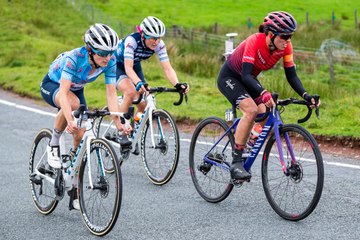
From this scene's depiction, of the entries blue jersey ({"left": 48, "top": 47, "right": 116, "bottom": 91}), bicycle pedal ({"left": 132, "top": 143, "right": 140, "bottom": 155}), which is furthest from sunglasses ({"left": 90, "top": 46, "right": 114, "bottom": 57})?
bicycle pedal ({"left": 132, "top": 143, "right": 140, "bottom": 155})

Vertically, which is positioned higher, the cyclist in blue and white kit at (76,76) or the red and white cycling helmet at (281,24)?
the red and white cycling helmet at (281,24)

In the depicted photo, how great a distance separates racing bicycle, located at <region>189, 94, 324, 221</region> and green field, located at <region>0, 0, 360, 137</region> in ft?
10.6

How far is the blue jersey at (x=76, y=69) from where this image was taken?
700 centimetres

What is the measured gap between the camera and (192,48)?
965 inches

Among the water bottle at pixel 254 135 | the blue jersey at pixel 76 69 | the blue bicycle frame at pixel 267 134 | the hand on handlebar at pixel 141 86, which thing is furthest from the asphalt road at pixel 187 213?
the blue jersey at pixel 76 69

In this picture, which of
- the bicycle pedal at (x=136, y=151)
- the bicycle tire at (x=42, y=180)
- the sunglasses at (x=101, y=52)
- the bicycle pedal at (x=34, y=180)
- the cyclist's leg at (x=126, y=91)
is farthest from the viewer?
the cyclist's leg at (x=126, y=91)

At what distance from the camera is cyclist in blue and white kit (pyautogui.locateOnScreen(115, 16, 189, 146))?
351 inches

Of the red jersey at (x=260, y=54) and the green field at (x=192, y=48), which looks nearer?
the red jersey at (x=260, y=54)

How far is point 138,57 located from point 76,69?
2.44 m

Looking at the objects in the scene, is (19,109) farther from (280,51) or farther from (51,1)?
(51,1)

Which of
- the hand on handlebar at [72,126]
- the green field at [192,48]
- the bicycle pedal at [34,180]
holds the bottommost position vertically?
the green field at [192,48]

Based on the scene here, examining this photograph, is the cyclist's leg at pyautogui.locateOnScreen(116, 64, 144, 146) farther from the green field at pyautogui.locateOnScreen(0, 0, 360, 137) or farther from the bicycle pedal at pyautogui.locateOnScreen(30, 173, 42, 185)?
the green field at pyautogui.locateOnScreen(0, 0, 360, 137)

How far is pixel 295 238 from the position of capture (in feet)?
20.9

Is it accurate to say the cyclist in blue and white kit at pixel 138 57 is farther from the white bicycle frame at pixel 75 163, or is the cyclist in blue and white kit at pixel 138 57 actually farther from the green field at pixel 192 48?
the green field at pixel 192 48
